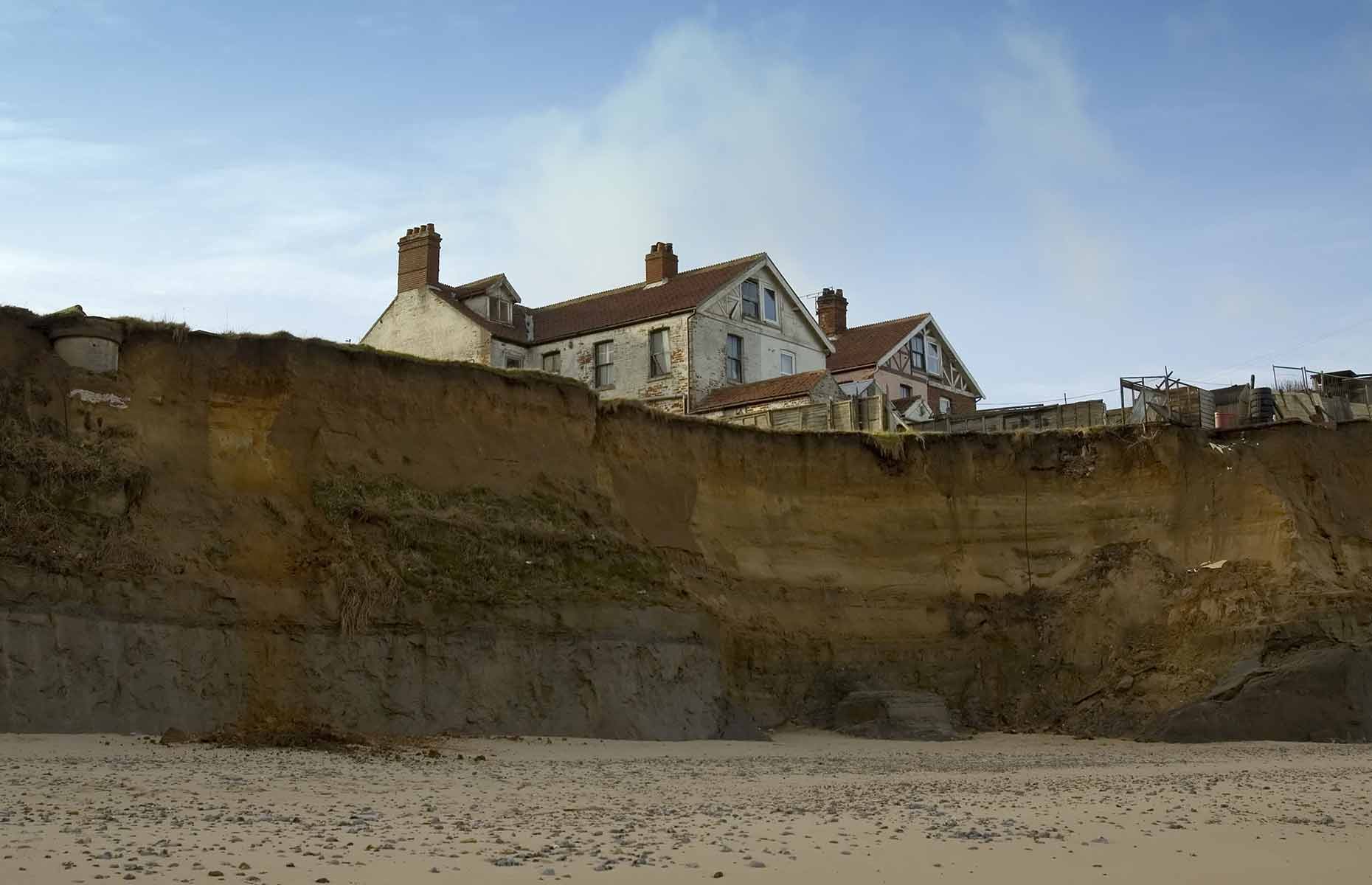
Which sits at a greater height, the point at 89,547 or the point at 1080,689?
the point at 89,547

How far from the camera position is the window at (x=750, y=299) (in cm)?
3997

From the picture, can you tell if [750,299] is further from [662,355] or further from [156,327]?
[156,327]

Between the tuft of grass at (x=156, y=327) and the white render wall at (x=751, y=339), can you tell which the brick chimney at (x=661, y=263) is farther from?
the tuft of grass at (x=156, y=327)

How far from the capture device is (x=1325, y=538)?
24891mm

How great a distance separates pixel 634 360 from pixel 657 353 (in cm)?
71

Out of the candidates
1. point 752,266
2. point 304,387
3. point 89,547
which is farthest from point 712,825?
point 752,266

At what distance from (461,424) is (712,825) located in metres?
11.8

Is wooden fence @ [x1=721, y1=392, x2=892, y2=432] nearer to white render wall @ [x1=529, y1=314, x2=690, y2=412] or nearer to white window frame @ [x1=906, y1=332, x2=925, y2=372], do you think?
white render wall @ [x1=529, y1=314, x2=690, y2=412]

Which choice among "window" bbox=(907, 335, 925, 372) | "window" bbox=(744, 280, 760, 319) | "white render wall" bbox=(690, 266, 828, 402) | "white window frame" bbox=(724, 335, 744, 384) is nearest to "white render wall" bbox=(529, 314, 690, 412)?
"white render wall" bbox=(690, 266, 828, 402)

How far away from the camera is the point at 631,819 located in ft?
35.8

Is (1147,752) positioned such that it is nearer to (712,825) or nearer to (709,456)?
(709,456)

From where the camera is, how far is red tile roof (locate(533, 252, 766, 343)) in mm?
38750

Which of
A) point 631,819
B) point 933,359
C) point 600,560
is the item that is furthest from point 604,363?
point 631,819

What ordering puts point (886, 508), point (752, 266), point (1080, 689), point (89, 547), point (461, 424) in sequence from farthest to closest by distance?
point (752, 266) → point (886, 508) → point (1080, 689) → point (461, 424) → point (89, 547)
